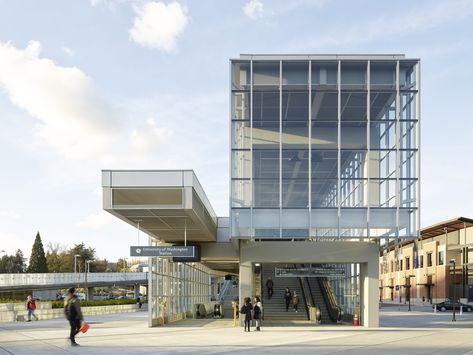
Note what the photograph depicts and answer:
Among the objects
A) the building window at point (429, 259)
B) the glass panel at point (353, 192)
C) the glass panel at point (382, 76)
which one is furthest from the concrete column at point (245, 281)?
the building window at point (429, 259)

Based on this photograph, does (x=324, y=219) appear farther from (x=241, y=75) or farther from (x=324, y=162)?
(x=241, y=75)

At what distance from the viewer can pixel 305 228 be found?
29.2m

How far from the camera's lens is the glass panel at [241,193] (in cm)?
2922

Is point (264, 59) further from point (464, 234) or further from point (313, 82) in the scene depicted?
point (464, 234)

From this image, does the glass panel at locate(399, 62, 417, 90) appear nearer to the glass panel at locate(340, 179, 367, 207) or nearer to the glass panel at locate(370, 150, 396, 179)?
the glass panel at locate(370, 150, 396, 179)

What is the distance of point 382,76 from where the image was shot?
29.8 metres

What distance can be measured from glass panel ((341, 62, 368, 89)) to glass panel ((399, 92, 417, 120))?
73.7 inches

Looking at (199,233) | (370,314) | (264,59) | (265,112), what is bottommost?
(370,314)

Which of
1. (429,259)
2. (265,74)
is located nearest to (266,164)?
(265,74)

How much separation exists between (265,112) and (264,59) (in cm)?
233

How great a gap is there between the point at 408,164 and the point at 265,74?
24.5 ft

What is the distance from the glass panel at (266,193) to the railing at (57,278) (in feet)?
176

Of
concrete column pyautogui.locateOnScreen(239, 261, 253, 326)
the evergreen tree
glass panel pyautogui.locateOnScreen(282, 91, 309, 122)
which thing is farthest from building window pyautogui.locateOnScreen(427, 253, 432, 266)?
the evergreen tree

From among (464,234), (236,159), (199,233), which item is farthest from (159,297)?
(464,234)
